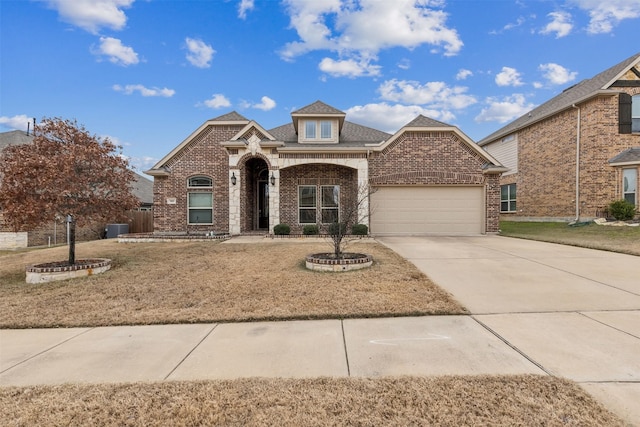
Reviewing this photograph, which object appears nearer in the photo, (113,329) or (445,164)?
(113,329)

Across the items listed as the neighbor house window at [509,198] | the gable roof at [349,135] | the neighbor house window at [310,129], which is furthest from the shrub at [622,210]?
the neighbor house window at [310,129]

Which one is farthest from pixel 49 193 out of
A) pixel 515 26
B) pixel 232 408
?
pixel 515 26

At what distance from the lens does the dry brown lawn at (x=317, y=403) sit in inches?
85.4

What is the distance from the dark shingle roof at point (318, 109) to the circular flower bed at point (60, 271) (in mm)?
10436

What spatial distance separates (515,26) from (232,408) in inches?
664

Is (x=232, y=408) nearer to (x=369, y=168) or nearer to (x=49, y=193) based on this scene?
(x=49, y=193)

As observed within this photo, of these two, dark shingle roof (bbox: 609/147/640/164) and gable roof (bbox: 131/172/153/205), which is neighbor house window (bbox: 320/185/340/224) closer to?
dark shingle roof (bbox: 609/147/640/164)

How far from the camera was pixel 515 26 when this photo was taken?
42.5 ft

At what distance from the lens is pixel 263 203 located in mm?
16062

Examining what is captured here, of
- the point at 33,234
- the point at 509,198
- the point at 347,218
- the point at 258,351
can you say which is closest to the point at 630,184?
the point at 509,198

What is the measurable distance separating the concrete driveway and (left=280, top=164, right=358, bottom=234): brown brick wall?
19.2ft

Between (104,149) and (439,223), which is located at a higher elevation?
(104,149)

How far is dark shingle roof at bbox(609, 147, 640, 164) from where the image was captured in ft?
47.2

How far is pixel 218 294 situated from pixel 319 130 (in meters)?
11.0
